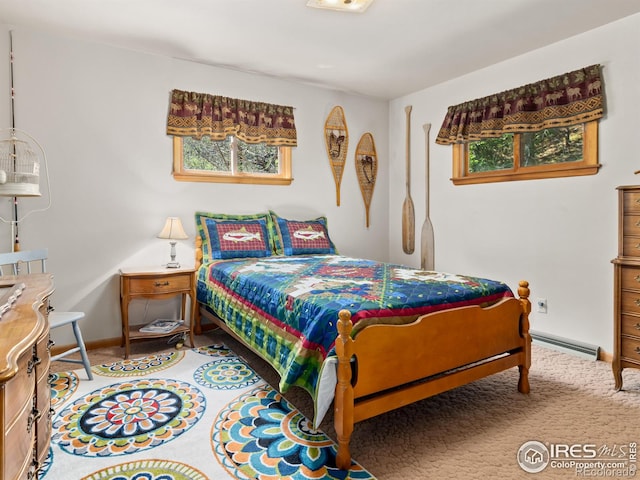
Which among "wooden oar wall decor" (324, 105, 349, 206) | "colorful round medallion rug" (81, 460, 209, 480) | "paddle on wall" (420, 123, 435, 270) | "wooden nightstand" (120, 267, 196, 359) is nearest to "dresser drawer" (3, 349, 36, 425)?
"colorful round medallion rug" (81, 460, 209, 480)

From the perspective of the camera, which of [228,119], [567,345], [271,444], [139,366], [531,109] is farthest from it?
[228,119]

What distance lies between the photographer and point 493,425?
Answer: 2.05 metres

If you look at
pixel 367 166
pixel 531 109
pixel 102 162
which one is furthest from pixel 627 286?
pixel 102 162

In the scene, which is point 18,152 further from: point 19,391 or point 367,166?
point 367,166

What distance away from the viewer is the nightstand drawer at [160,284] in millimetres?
2994

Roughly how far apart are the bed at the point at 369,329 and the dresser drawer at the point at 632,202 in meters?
0.83

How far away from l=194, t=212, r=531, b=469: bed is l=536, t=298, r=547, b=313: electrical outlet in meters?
1.17

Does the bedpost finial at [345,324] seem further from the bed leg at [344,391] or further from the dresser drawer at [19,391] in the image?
the dresser drawer at [19,391]

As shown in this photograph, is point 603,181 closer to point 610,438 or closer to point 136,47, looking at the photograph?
point 610,438

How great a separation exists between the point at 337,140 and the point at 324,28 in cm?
163

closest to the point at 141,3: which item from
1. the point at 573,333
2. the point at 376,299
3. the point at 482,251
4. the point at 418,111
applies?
the point at 376,299

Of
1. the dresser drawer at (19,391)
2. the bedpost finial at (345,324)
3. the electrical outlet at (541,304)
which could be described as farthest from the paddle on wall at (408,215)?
the dresser drawer at (19,391)

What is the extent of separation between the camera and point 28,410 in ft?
3.98

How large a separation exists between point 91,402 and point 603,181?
3839 mm
